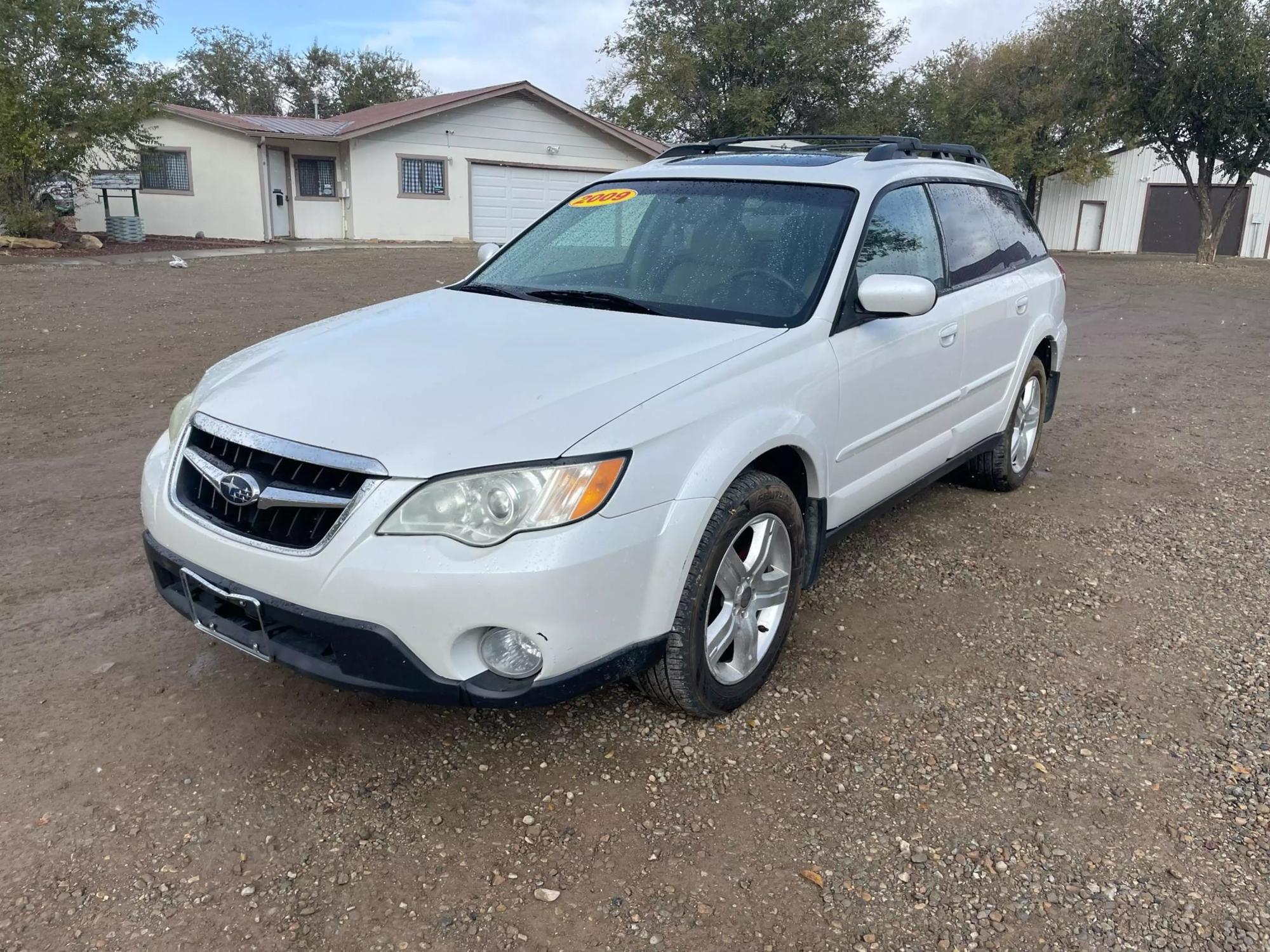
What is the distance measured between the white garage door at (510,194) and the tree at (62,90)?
8.30m

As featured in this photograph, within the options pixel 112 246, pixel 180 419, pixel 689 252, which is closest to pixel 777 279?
pixel 689 252

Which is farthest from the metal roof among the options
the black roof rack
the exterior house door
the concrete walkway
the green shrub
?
the black roof rack

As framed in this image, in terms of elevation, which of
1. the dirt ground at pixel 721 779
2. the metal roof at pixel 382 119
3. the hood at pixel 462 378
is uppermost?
the metal roof at pixel 382 119

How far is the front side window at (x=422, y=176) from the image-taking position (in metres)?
24.8

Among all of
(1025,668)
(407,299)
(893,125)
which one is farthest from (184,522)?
(893,125)

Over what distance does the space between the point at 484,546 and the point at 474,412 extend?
0.40 metres

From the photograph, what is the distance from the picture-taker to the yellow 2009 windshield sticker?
4.27 metres

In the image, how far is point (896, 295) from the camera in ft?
11.0

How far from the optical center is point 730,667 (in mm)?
3125

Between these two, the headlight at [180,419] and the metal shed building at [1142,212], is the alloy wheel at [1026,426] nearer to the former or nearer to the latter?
the headlight at [180,419]

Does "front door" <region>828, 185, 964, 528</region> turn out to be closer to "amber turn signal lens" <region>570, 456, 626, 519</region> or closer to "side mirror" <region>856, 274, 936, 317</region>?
"side mirror" <region>856, 274, 936, 317</region>

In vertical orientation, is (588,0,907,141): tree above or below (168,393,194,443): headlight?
above

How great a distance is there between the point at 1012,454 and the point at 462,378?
3.66 meters

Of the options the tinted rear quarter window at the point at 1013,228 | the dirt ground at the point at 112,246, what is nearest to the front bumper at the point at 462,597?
the tinted rear quarter window at the point at 1013,228
